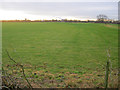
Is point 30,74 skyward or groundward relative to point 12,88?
groundward

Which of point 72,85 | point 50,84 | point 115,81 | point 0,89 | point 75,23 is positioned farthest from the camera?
point 75,23

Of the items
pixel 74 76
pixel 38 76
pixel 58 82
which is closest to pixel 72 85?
pixel 58 82

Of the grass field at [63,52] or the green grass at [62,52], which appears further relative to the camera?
the green grass at [62,52]

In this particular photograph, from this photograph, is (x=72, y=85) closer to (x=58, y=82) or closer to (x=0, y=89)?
(x=58, y=82)

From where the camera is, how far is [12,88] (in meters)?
1.76

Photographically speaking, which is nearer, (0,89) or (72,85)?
(0,89)

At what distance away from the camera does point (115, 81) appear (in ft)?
6.91

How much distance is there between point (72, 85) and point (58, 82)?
69cm

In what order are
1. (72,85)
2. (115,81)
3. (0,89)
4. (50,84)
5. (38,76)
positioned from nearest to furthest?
(0,89)
(115,81)
(72,85)
(50,84)
(38,76)

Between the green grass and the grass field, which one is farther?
the green grass

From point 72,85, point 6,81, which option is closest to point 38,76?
point 72,85

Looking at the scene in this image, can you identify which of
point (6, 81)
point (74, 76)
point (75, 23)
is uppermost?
point (75, 23)

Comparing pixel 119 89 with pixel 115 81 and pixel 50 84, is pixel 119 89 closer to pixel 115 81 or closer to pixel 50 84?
pixel 115 81

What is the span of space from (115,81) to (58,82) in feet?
6.29
